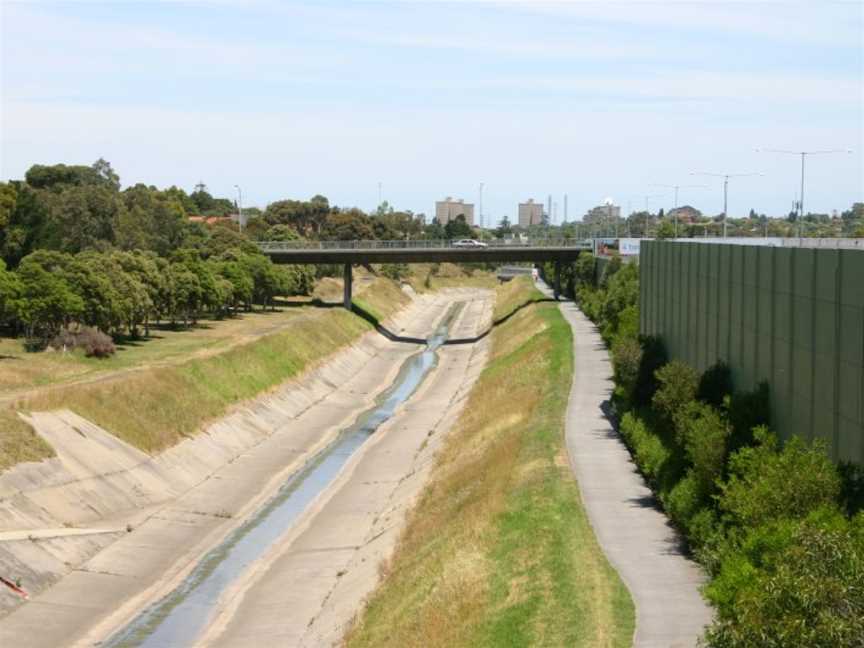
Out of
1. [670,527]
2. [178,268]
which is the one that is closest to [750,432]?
[670,527]

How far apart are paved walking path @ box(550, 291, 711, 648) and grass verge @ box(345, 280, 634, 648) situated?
46 centimetres

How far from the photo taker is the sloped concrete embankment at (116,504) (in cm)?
4512

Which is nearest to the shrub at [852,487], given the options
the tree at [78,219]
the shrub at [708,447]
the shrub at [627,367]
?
the shrub at [708,447]

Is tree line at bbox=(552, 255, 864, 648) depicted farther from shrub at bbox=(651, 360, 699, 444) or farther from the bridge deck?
the bridge deck

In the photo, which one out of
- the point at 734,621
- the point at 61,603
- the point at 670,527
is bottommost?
the point at 61,603

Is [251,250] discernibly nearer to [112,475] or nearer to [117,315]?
[117,315]

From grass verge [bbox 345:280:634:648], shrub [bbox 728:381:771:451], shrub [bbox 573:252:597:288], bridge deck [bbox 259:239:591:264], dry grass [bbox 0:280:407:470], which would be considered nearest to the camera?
grass verge [bbox 345:280:634:648]

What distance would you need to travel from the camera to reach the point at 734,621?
63.9 ft

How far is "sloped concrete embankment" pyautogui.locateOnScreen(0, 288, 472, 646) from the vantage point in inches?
1777

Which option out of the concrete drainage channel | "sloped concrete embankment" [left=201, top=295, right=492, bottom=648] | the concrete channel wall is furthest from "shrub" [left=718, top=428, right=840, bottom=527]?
the concrete drainage channel

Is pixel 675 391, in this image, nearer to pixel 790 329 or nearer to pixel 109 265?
pixel 790 329

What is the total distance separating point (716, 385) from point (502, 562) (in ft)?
32.0

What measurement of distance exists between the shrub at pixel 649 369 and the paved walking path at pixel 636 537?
2073 millimetres

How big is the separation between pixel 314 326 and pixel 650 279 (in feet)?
198
